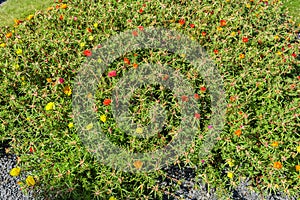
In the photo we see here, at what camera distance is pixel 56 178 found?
2275mm

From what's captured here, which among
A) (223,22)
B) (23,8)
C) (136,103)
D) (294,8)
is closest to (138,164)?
(136,103)

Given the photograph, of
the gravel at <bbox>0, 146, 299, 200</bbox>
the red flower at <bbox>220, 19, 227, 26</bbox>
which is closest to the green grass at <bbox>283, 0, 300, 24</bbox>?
the red flower at <bbox>220, 19, 227, 26</bbox>

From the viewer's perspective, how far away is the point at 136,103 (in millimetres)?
2770

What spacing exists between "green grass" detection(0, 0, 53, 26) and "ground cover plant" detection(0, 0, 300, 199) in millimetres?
1649

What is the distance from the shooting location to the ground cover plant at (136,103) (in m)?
2.45

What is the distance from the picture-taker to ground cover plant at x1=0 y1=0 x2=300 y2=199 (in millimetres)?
2453

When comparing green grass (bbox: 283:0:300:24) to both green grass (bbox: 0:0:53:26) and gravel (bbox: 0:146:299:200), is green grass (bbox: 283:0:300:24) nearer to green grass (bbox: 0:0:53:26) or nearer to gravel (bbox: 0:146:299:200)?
gravel (bbox: 0:146:299:200)

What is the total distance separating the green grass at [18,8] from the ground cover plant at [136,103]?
5.41 ft

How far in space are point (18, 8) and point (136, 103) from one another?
3.85 meters

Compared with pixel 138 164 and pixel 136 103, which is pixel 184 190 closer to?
pixel 138 164

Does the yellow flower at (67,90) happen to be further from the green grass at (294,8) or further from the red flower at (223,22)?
the green grass at (294,8)

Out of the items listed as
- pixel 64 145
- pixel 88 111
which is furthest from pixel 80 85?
pixel 64 145

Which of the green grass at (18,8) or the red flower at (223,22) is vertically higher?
the green grass at (18,8)

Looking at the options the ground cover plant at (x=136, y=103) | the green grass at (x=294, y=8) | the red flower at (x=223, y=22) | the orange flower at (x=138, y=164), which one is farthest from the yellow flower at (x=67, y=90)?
the green grass at (x=294, y=8)
